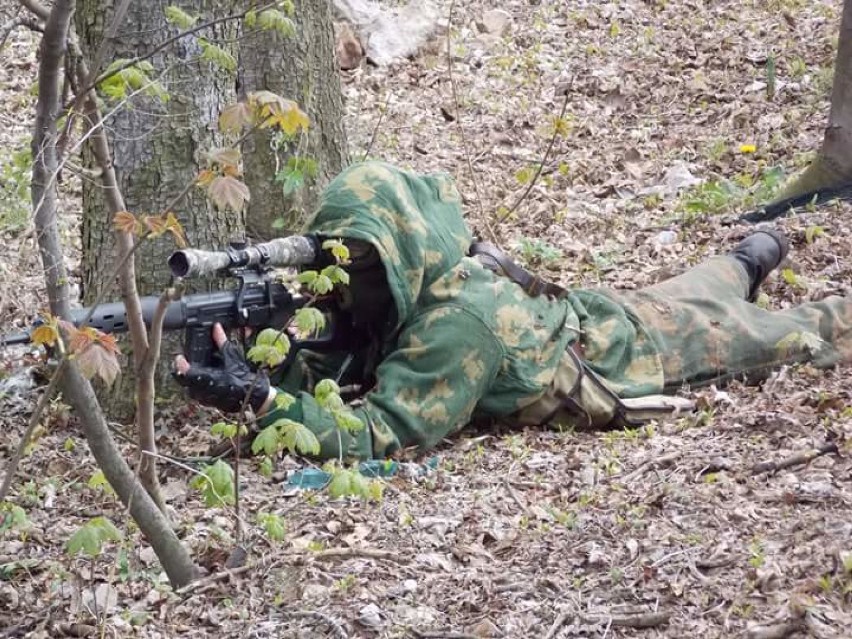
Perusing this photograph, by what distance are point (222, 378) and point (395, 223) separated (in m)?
1.09

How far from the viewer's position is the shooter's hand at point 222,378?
4219mm

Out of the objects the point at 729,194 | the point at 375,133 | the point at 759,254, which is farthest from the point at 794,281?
the point at 375,133

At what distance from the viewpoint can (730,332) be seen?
18.9 ft

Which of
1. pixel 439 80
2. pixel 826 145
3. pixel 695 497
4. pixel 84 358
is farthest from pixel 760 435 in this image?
pixel 439 80

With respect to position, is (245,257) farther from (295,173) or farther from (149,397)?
(295,173)

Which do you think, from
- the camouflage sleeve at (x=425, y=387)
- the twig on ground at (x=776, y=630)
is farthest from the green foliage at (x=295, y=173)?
the twig on ground at (x=776, y=630)

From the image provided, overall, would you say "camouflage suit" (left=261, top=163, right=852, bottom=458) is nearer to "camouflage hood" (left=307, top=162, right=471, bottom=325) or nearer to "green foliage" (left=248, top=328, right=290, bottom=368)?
"camouflage hood" (left=307, top=162, right=471, bottom=325)

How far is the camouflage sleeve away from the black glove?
390 millimetres

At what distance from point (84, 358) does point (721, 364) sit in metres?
3.73

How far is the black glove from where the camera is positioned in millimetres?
4219

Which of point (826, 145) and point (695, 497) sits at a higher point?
point (826, 145)

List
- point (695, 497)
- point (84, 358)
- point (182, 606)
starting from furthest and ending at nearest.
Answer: point (695, 497) → point (182, 606) → point (84, 358)

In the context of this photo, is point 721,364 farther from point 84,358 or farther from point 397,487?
point 84,358

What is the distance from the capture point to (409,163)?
8.55 metres
